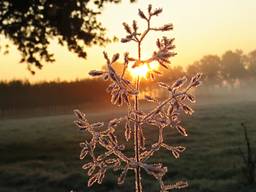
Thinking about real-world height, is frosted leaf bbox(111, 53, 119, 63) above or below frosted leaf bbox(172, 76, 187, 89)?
above

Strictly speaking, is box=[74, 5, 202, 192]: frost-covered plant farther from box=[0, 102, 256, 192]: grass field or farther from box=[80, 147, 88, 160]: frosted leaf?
box=[0, 102, 256, 192]: grass field

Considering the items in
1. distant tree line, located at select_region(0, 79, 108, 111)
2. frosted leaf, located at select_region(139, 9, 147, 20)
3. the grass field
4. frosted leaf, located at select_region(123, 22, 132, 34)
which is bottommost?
the grass field

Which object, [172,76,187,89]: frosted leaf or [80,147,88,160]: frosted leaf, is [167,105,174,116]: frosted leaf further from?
[80,147,88,160]: frosted leaf

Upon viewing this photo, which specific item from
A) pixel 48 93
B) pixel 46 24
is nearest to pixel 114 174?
pixel 46 24

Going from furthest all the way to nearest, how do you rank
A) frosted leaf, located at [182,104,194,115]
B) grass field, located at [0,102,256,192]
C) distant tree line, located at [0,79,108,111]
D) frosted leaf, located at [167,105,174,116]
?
distant tree line, located at [0,79,108,111]
grass field, located at [0,102,256,192]
frosted leaf, located at [167,105,174,116]
frosted leaf, located at [182,104,194,115]

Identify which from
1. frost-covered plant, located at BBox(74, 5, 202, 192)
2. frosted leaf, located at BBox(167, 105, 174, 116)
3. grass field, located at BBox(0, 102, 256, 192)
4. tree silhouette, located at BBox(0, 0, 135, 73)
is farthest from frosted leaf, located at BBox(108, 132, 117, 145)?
tree silhouette, located at BBox(0, 0, 135, 73)

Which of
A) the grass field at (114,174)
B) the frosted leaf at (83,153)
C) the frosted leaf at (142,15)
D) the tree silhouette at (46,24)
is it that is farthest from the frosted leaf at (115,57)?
the tree silhouette at (46,24)

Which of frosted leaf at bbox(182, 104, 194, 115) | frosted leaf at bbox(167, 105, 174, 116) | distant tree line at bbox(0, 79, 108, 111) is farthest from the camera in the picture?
distant tree line at bbox(0, 79, 108, 111)

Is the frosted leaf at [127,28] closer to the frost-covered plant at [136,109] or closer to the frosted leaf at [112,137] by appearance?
the frost-covered plant at [136,109]

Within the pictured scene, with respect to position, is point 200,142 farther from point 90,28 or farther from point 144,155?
point 144,155

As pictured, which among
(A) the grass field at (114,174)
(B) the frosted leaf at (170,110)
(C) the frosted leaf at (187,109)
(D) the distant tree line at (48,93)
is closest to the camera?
(C) the frosted leaf at (187,109)

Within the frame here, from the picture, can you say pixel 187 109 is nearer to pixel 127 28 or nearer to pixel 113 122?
pixel 113 122

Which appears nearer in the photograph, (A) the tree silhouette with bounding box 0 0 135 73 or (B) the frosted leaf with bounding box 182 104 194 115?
(B) the frosted leaf with bounding box 182 104 194 115
